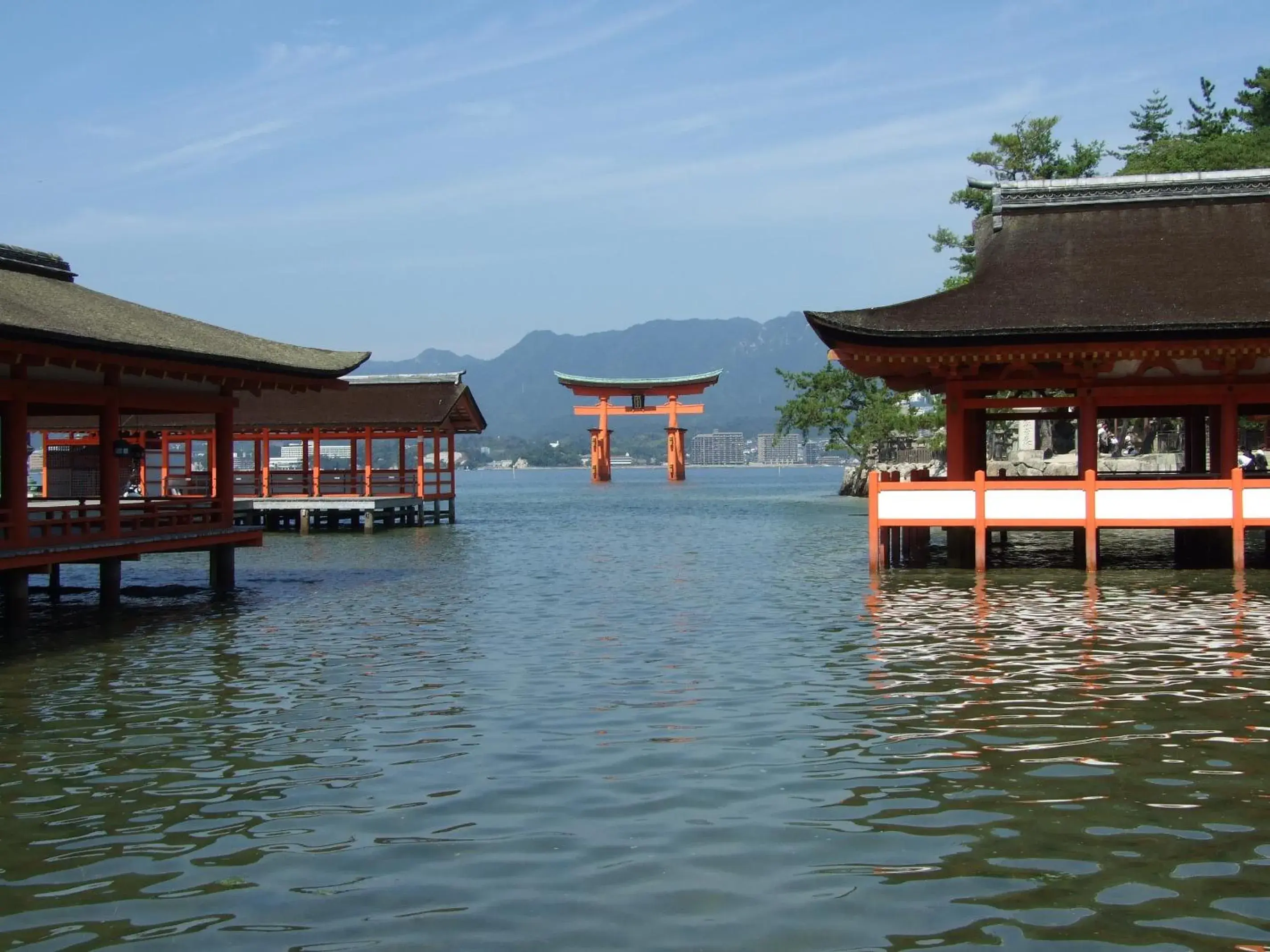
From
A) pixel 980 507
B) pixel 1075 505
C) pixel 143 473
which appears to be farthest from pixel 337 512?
pixel 1075 505

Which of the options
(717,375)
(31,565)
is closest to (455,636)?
(31,565)

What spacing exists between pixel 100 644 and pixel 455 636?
4274mm

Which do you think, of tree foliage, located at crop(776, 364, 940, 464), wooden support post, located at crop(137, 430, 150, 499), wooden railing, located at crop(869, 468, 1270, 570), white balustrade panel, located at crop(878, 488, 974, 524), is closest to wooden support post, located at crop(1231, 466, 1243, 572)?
wooden railing, located at crop(869, 468, 1270, 570)

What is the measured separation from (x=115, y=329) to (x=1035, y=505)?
1422cm

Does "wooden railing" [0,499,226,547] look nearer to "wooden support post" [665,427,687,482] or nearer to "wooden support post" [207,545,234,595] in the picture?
"wooden support post" [207,545,234,595]

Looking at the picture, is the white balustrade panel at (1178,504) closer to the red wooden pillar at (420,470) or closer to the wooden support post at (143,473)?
the wooden support post at (143,473)

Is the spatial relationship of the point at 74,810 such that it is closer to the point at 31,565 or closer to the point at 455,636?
the point at 455,636

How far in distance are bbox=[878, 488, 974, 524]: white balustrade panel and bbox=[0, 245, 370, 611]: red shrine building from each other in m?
9.64

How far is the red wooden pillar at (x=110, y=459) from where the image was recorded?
1917 centimetres

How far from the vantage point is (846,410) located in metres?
69.7

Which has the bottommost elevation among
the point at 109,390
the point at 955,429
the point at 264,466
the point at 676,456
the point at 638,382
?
the point at 264,466

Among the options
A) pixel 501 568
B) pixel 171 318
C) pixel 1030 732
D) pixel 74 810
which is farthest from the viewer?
pixel 501 568

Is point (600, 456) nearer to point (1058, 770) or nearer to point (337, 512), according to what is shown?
point (337, 512)

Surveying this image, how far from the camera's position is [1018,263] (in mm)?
23344
